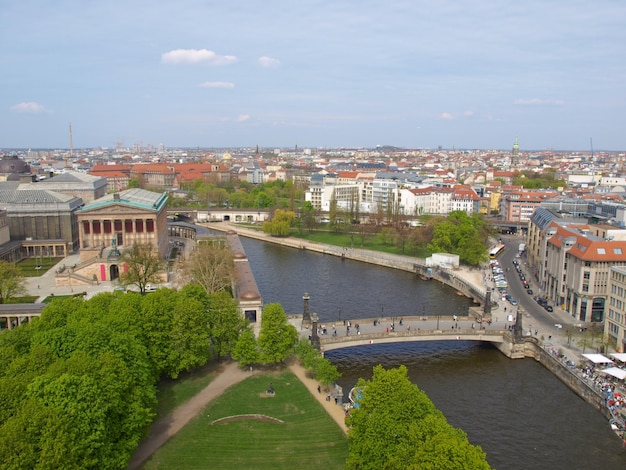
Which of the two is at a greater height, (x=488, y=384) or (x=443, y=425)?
(x=443, y=425)

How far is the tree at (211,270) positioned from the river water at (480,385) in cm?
Answer: 699

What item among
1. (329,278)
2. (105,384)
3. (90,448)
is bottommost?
(329,278)

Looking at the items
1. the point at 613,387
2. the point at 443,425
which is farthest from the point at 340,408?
the point at 613,387

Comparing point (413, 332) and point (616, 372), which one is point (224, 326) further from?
point (616, 372)

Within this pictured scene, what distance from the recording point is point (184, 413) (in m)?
33.5

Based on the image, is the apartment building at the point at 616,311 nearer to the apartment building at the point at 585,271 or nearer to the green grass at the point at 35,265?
the apartment building at the point at 585,271

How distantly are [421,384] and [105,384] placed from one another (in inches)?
922

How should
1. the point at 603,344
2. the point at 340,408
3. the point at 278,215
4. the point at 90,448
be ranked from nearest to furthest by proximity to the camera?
Result: the point at 90,448 < the point at 340,408 < the point at 603,344 < the point at 278,215

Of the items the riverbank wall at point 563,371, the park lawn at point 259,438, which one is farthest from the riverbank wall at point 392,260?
the park lawn at point 259,438

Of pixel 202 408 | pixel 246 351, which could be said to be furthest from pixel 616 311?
pixel 202 408

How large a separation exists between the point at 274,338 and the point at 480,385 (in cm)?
1551

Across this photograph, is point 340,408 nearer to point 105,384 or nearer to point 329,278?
point 105,384

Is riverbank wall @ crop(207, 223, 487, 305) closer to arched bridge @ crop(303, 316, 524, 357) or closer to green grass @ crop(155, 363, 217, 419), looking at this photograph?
arched bridge @ crop(303, 316, 524, 357)

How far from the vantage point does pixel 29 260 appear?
75.6 m
